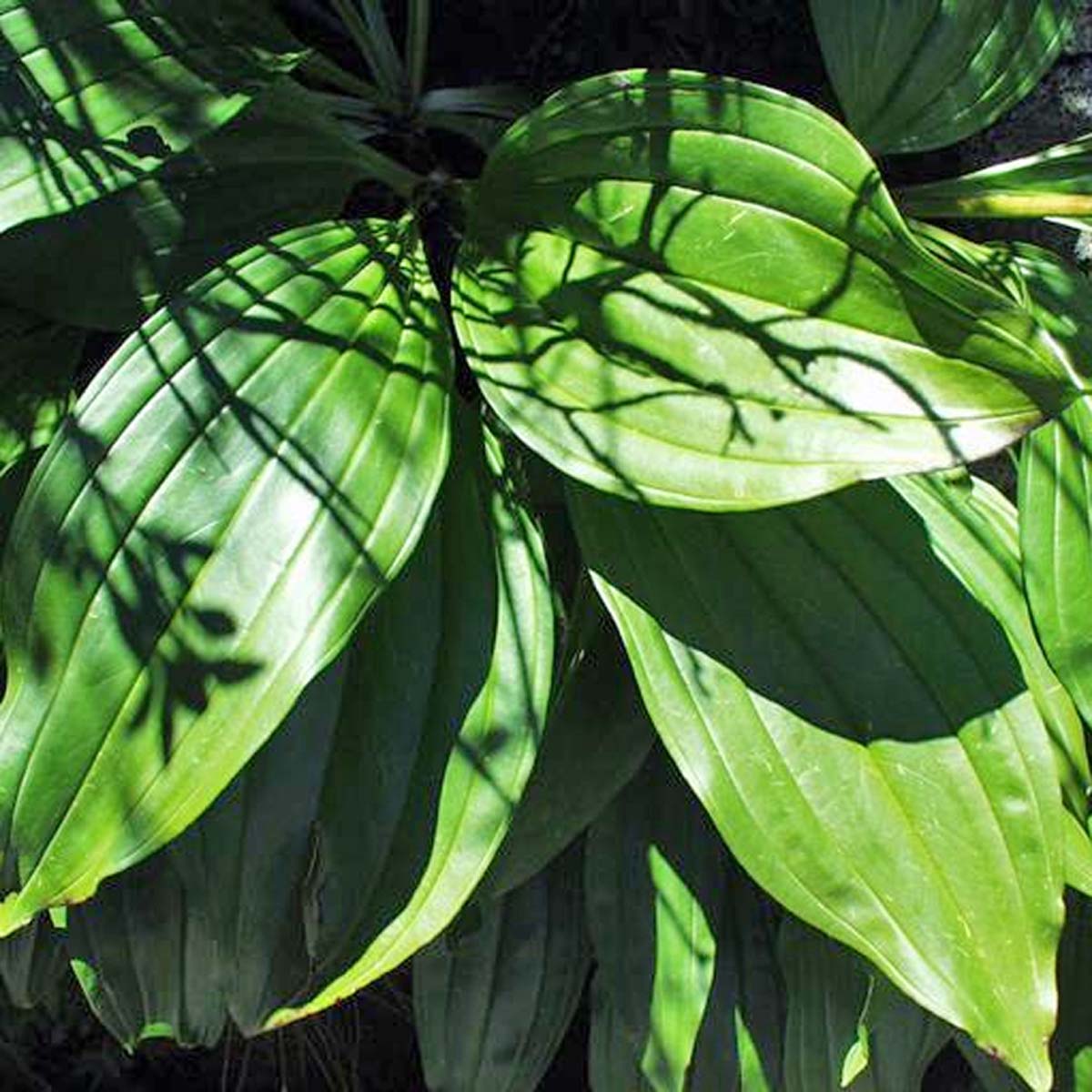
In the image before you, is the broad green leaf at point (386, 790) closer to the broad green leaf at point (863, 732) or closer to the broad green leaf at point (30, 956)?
the broad green leaf at point (863, 732)

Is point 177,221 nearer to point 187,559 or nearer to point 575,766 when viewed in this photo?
point 187,559

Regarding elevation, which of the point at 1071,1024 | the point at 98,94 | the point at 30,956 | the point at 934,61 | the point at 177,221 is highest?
the point at 98,94

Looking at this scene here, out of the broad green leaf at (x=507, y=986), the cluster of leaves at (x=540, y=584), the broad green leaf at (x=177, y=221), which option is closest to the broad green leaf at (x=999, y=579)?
the cluster of leaves at (x=540, y=584)

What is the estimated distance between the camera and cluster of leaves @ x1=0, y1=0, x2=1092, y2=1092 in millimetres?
994

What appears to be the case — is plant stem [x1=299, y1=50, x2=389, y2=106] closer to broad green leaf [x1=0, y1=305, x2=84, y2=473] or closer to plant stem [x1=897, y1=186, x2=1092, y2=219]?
broad green leaf [x1=0, y1=305, x2=84, y2=473]

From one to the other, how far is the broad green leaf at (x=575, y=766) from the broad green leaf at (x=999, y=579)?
26 cm

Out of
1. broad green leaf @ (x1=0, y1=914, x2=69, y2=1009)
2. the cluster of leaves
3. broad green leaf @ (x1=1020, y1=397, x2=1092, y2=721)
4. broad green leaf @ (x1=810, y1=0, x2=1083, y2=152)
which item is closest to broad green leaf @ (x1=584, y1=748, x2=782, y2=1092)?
the cluster of leaves

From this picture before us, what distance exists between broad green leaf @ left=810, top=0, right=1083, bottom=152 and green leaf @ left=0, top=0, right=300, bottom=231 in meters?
0.48

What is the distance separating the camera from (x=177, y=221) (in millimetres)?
1245

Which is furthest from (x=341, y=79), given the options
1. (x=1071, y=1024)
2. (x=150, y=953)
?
(x=1071, y=1024)

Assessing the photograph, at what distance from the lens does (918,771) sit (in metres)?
1.08

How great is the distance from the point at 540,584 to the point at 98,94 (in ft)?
1.48

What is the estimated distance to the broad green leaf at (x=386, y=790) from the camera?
1063 millimetres

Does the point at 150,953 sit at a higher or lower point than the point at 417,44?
lower
